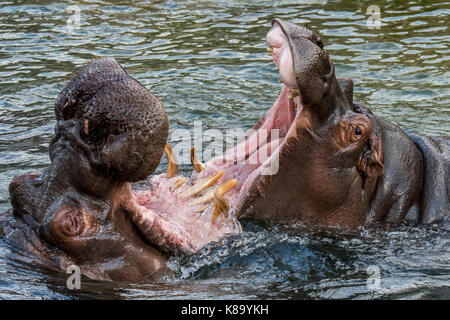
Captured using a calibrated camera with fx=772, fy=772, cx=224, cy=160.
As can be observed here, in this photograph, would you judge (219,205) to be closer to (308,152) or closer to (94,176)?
(308,152)

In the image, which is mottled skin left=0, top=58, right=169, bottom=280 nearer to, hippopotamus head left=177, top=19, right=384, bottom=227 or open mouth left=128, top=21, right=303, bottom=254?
open mouth left=128, top=21, right=303, bottom=254

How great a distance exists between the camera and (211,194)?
4832 millimetres

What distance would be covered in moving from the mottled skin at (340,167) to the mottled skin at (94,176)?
3.92 ft

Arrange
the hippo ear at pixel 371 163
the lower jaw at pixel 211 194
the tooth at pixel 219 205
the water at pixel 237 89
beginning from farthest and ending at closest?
1. the hippo ear at pixel 371 163
2. the tooth at pixel 219 205
3. the water at pixel 237 89
4. the lower jaw at pixel 211 194

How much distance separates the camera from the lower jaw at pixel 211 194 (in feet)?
13.9

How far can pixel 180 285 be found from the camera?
13.9 feet

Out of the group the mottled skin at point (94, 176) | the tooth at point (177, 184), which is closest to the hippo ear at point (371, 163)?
the tooth at point (177, 184)

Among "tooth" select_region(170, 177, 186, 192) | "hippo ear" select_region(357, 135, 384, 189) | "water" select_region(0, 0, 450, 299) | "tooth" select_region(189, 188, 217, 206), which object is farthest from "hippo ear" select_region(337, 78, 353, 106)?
"tooth" select_region(170, 177, 186, 192)

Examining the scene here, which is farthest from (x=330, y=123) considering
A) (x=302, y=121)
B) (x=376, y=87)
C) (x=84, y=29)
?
(x=84, y=29)

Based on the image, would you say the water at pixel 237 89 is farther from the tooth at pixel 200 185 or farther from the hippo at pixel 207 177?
the tooth at pixel 200 185

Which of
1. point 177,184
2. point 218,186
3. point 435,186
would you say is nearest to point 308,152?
point 218,186

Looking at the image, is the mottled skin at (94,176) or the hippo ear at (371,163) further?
the hippo ear at (371,163)

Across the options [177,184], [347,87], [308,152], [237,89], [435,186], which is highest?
[347,87]

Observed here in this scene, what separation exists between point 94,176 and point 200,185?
51.4 inches
